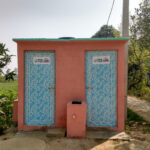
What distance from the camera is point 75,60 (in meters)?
3.54

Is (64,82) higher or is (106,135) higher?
(64,82)

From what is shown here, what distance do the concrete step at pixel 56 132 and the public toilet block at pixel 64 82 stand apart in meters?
0.16

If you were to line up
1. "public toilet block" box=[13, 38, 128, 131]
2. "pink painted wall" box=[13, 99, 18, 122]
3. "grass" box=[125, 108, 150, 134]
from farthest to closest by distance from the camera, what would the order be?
"pink painted wall" box=[13, 99, 18, 122] < "grass" box=[125, 108, 150, 134] < "public toilet block" box=[13, 38, 128, 131]

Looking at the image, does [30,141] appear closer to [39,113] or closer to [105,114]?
[39,113]

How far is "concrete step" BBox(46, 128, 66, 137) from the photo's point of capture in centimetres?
321

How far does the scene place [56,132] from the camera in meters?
3.28

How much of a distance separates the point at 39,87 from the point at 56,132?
136 cm

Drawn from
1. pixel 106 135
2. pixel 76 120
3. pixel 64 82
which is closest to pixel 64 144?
pixel 76 120

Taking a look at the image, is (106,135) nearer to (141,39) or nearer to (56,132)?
(56,132)

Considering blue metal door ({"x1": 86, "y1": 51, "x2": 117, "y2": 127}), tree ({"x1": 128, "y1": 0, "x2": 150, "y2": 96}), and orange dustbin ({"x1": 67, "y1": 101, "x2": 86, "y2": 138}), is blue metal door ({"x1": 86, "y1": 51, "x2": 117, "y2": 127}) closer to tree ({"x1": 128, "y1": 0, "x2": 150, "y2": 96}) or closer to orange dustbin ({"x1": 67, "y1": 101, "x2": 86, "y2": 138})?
orange dustbin ({"x1": 67, "y1": 101, "x2": 86, "y2": 138})

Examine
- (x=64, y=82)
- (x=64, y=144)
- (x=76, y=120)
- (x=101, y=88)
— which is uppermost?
(x=64, y=82)

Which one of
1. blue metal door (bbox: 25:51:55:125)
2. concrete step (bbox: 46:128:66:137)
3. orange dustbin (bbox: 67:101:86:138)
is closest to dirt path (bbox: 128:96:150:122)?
orange dustbin (bbox: 67:101:86:138)

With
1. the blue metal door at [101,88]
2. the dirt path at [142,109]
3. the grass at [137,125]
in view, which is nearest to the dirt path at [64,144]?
the blue metal door at [101,88]

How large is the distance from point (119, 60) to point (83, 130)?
2.19 m
